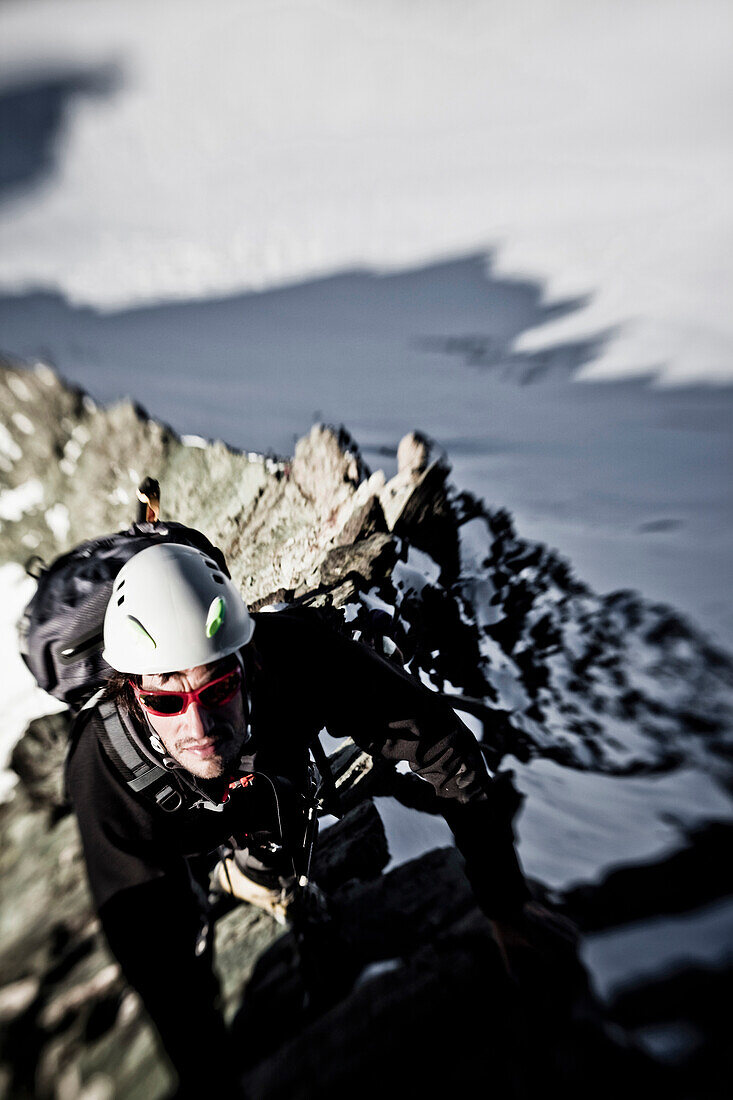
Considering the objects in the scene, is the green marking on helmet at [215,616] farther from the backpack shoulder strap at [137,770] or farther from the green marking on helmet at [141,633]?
the backpack shoulder strap at [137,770]

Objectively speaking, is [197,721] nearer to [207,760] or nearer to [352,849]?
[207,760]

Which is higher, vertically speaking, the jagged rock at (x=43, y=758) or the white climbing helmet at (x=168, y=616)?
the white climbing helmet at (x=168, y=616)

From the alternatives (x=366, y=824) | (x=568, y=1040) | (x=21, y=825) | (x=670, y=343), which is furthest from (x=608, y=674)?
(x=21, y=825)

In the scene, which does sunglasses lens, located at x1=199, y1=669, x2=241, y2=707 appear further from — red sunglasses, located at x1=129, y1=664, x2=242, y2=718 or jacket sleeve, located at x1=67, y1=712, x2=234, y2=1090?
jacket sleeve, located at x1=67, y1=712, x2=234, y2=1090

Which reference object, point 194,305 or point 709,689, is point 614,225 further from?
point 194,305

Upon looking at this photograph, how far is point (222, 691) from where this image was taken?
88.0 inches

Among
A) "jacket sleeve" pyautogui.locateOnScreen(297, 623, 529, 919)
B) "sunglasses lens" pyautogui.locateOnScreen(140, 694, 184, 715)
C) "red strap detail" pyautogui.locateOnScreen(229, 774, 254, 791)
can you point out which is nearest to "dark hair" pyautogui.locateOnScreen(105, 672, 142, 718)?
"sunglasses lens" pyautogui.locateOnScreen(140, 694, 184, 715)

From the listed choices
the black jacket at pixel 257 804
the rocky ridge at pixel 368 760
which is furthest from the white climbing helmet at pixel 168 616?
the rocky ridge at pixel 368 760

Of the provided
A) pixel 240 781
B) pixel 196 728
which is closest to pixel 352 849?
pixel 240 781

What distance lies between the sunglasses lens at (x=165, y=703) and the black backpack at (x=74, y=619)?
0.36 meters

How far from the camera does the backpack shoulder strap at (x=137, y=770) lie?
209 centimetres

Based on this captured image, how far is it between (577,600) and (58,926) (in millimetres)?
3977

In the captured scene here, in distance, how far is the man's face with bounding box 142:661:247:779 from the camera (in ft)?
7.10

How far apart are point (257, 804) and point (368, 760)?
0.88m
